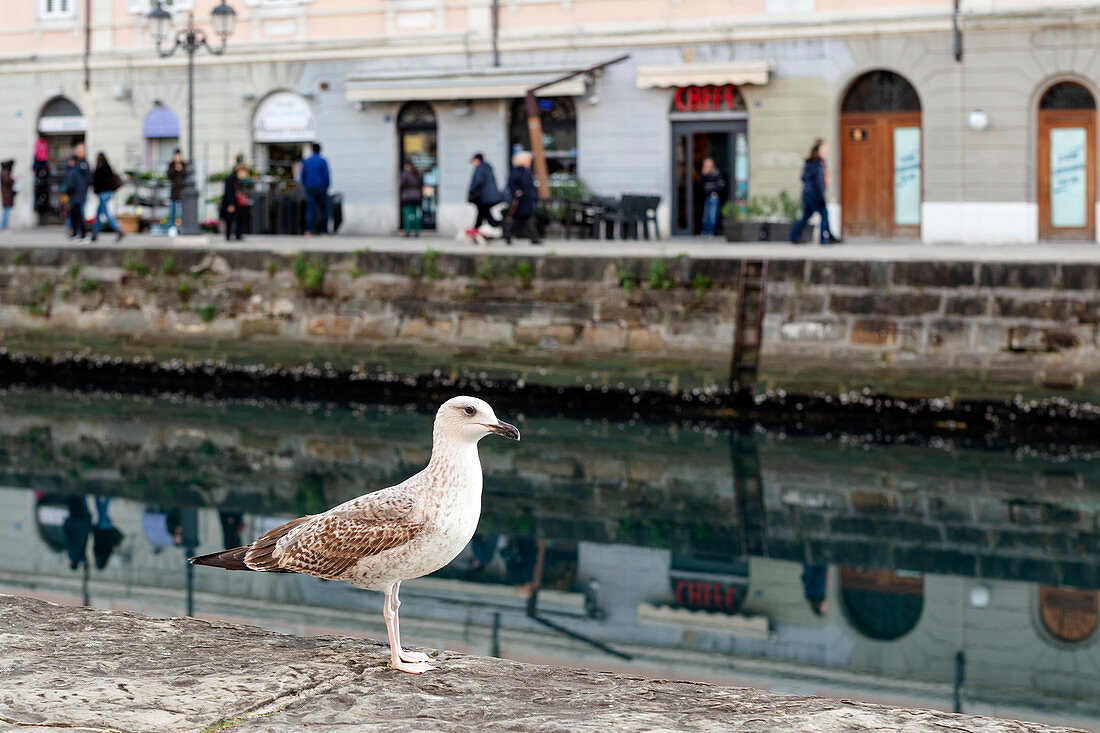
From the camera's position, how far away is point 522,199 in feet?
62.2

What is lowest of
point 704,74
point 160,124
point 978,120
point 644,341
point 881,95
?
point 644,341

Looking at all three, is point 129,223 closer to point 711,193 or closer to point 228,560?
point 711,193

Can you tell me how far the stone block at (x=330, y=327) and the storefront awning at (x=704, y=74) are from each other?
29.9 feet

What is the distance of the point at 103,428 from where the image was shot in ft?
50.5

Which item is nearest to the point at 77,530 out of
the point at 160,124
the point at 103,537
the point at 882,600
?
the point at 103,537

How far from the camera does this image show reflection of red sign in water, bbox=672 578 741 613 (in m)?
9.21

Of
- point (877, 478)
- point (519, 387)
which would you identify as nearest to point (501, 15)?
point (519, 387)

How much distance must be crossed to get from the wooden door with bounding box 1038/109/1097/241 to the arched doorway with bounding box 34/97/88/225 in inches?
757

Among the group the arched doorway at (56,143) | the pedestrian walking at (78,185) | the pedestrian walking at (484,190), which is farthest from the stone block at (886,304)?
the arched doorway at (56,143)

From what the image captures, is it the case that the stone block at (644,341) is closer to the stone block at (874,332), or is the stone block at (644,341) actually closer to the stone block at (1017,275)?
the stone block at (874,332)

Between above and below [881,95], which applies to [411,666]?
below

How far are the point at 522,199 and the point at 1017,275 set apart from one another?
7.25 meters

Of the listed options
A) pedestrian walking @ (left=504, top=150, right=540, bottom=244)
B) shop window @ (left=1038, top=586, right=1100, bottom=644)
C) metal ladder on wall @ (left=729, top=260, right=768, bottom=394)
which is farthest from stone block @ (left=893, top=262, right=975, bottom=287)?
pedestrian walking @ (left=504, top=150, right=540, bottom=244)

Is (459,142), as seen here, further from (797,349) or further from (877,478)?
(877,478)
